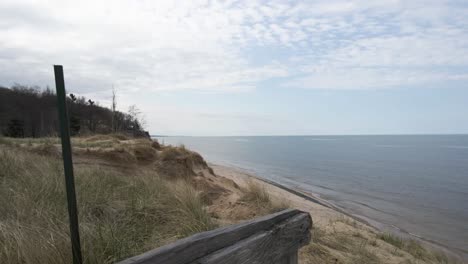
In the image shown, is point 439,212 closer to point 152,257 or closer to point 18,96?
point 152,257

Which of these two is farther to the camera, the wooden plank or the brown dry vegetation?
the brown dry vegetation

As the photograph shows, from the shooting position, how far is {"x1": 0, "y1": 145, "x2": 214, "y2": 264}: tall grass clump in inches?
111

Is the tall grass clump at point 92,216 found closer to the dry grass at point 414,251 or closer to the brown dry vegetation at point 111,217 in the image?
the brown dry vegetation at point 111,217

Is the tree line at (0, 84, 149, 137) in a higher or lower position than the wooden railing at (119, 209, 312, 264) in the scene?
higher

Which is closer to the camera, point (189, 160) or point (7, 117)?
point (189, 160)

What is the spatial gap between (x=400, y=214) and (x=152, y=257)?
1849cm

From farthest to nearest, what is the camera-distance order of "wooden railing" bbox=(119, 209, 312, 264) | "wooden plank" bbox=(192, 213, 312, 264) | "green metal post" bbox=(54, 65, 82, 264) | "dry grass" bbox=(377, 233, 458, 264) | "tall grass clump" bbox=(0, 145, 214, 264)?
"dry grass" bbox=(377, 233, 458, 264), "tall grass clump" bbox=(0, 145, 214, 264), "green metal post" bbox=(54, 65, 82, 264), "wooden plank" bbox=(192, 213, 312, 264), "wooden railing" bbox=(119, 209, 312, 264)

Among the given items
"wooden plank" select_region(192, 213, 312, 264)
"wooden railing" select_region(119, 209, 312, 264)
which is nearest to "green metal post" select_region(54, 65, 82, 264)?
"wooden railing" select_region(119, 209, 312, 264)

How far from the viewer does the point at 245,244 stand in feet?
6.31

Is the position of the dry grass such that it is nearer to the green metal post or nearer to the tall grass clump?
the tall grass clump

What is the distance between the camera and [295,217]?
8.22ft

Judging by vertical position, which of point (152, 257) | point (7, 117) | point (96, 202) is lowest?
point (96, 202)

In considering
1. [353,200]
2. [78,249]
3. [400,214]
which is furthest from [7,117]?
[78,249]

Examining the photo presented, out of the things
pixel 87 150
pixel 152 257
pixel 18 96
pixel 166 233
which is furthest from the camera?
pixel 18 96
